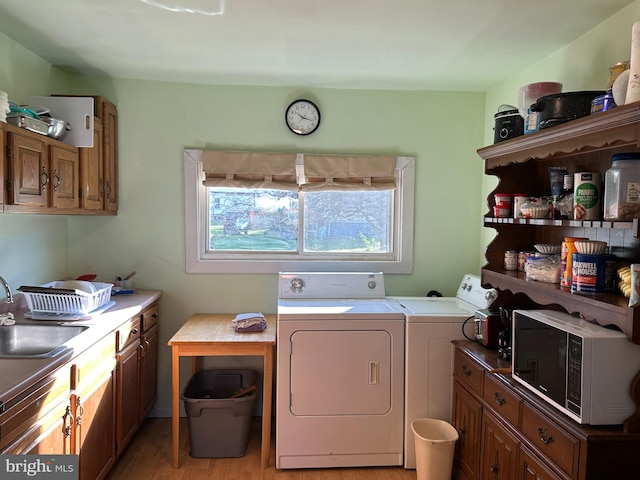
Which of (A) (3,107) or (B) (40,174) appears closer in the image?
(A) (3,107)

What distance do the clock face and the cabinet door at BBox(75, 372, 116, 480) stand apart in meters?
1.96

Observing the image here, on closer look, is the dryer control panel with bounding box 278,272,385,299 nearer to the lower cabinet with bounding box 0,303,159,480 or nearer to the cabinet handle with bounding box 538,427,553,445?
the lower cabinet with bounding box 0,303,159,480

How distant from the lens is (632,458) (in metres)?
1.44

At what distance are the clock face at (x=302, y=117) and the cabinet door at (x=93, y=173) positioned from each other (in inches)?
49.0

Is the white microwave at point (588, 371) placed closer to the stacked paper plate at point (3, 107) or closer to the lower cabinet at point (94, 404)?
the lower cabinet at point (94, 404)

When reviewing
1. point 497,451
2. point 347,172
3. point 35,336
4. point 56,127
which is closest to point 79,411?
point 35,336

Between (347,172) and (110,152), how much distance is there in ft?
5.33

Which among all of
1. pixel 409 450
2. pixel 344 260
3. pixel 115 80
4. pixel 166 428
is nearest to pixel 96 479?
pixel 166 428

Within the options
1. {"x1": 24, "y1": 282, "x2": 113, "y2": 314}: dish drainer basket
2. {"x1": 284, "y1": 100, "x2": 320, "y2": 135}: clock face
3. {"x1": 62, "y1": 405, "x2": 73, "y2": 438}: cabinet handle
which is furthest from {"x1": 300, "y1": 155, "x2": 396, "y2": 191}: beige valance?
{"x1": 62, "y1": 405, "x2": 73, "y2": 438}: cabinet handle

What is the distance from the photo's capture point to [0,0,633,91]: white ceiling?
1.97 metres

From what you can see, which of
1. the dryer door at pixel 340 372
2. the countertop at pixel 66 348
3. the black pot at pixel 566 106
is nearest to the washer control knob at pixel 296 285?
the dryer door at pixel 340 372

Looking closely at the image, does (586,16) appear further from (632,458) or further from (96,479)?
(96,479)

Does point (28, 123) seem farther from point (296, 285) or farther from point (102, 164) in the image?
point (296, 285)

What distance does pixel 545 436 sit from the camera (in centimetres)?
163
